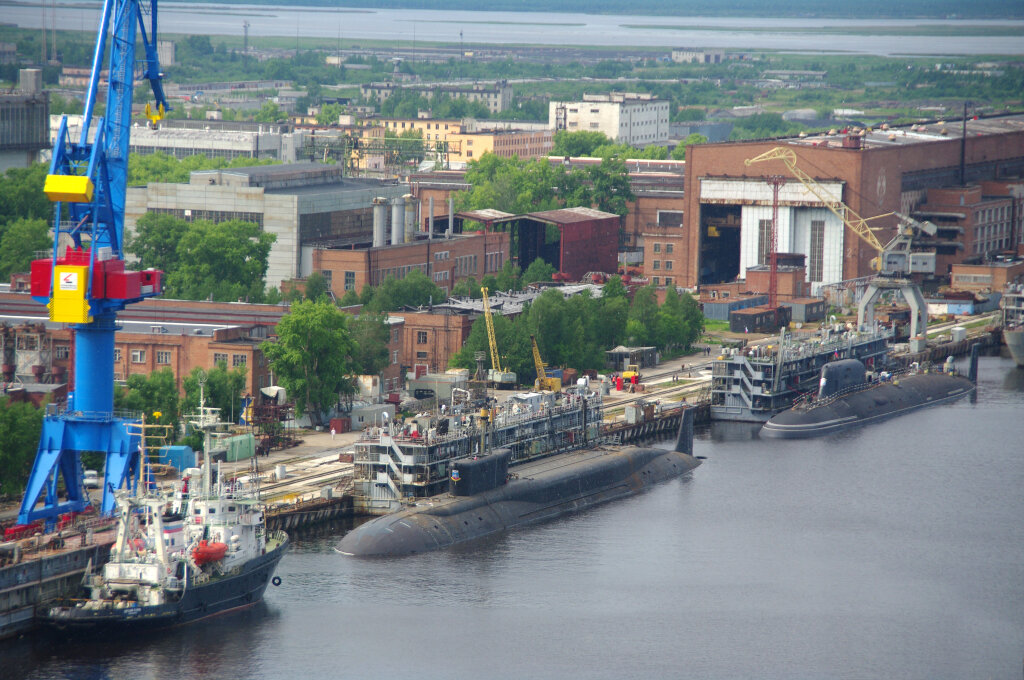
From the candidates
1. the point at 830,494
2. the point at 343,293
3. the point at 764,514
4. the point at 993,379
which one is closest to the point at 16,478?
the point at 764,514

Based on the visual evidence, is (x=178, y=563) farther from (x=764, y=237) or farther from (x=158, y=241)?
(x=764, y=237)

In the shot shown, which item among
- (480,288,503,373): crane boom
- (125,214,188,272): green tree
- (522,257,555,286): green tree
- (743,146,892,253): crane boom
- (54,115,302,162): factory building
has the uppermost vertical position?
(54,115,302,162): factory building

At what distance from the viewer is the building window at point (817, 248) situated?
126 meters

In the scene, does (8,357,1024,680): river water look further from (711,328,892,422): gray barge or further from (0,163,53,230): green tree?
(0,163,53,230): green tree

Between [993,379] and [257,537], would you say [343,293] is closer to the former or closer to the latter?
[993,379]

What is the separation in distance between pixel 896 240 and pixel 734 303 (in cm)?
1270

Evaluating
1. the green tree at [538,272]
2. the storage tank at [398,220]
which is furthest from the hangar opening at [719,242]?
the storage tank at [398,220]

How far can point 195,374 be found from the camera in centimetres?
7219

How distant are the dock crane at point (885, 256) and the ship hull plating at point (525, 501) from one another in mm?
31651

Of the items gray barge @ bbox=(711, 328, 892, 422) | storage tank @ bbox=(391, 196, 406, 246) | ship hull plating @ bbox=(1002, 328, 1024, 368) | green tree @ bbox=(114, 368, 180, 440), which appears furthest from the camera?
storage tank @ bbox=(391, 196, 406, 246)

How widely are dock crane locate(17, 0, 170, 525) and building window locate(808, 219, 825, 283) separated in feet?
253

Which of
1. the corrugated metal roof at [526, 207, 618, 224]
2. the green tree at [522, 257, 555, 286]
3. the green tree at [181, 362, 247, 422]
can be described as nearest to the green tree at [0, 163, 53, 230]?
the green tree at [522, 257, 555, 286]

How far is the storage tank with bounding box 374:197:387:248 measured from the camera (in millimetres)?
107062

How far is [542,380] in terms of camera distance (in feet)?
289
